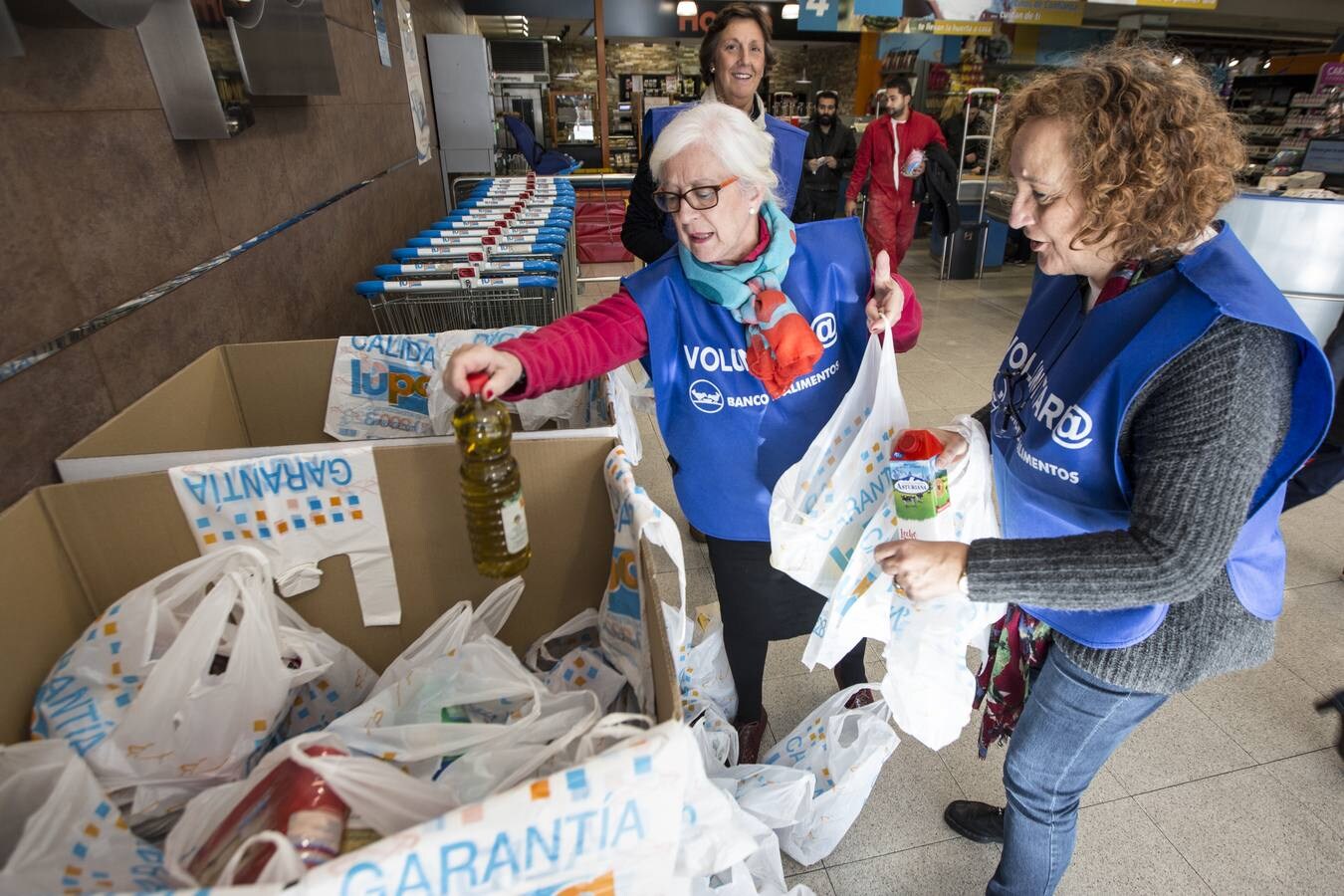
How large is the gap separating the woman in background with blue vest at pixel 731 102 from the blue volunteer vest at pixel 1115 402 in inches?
46.0

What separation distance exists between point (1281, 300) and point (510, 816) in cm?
113

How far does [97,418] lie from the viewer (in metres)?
1.36

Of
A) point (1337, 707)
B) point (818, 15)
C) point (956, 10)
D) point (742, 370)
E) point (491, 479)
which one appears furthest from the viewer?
point (818, 15)

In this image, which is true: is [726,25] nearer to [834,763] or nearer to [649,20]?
[834,763]

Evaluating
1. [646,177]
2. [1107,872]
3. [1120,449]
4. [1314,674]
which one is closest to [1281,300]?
[1120,449]

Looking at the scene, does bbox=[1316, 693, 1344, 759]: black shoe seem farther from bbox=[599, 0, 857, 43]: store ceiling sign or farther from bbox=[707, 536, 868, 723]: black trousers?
bbox=[599, 0, 857, 43]: store ceiling sign

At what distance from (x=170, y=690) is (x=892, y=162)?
5956 millimetres

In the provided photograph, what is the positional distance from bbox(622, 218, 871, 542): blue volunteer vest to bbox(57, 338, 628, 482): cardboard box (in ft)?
0.70

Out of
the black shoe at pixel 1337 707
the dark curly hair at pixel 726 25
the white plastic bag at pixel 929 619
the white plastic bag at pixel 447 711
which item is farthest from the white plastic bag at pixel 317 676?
the black shoe at pixel 1337 707

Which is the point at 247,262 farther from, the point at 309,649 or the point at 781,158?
the point at 781,158

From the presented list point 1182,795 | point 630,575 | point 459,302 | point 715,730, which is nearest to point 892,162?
point 459,302

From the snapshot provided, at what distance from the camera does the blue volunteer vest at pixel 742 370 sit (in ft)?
4.84

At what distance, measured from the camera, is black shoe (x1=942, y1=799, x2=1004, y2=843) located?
5.95ft

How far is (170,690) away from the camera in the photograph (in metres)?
1.02
